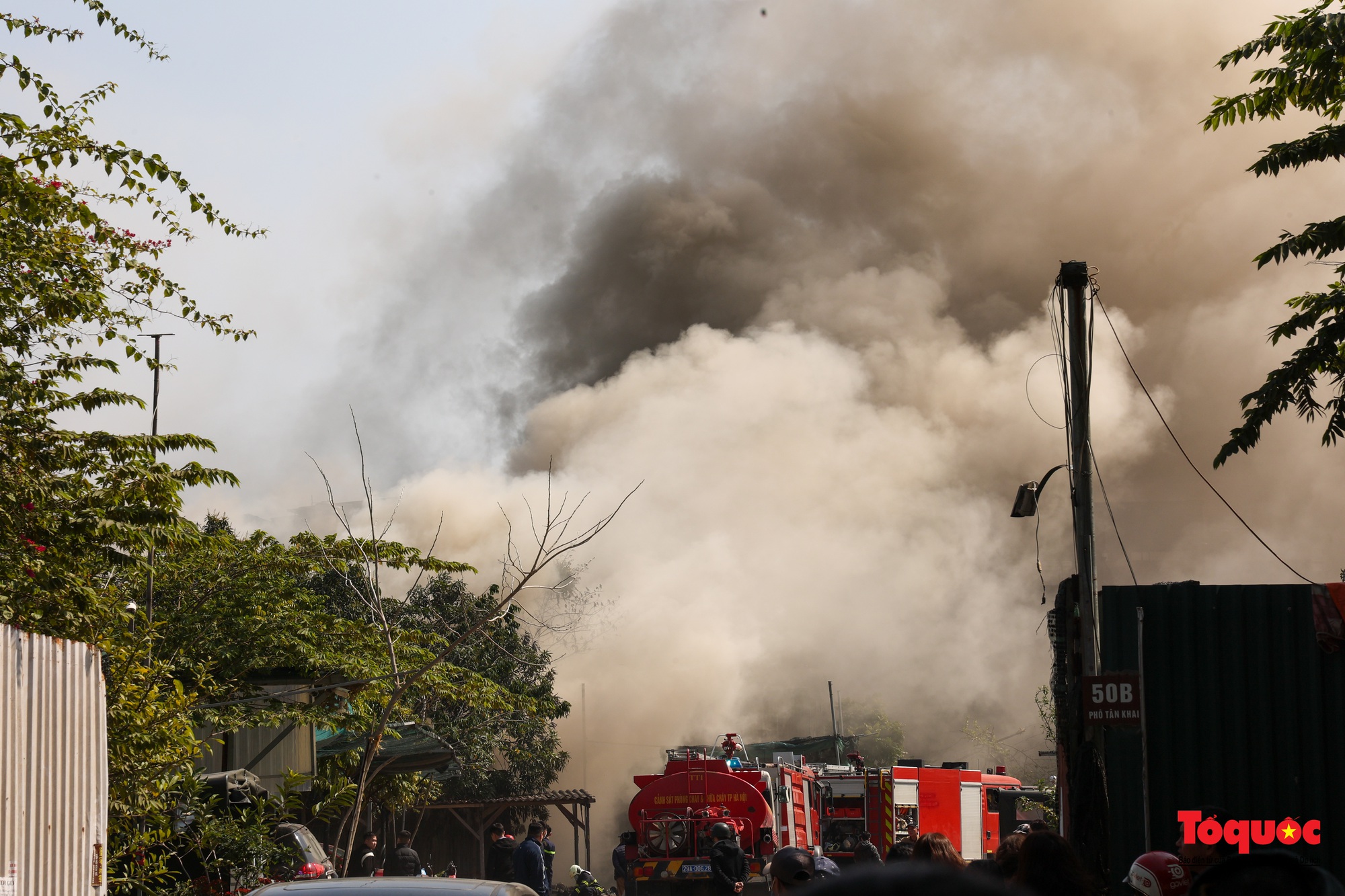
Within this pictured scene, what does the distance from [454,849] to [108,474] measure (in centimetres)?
2361

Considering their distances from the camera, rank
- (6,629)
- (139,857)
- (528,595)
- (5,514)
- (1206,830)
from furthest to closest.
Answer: (528,595)
(139,857)
(5,514)
(1206,830)
(6,629)

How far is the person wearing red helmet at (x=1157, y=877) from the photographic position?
16.7ft

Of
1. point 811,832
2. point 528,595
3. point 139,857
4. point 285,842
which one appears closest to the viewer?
point 139,857

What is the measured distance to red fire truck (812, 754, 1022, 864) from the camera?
59.2ft

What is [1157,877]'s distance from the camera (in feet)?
16.9

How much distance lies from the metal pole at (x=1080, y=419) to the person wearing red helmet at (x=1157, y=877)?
4.52 m

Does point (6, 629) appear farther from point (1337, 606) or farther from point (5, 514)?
point (1337, 606)

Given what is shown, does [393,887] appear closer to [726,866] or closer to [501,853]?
[726,866]

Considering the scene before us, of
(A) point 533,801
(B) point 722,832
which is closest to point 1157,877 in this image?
(B) point 722,832

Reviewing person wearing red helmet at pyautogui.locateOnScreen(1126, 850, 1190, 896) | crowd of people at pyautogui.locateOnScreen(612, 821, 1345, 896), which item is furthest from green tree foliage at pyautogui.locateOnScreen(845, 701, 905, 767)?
person wearing red helmet at pyautogui.locateOnScreen(1126, 850, 1190, 896)

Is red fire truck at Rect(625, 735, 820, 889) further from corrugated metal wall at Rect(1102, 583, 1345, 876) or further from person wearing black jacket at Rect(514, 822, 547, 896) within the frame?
corrugated metal wall at Rect(1102, 583, 1345, 876)

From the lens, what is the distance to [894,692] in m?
62.2

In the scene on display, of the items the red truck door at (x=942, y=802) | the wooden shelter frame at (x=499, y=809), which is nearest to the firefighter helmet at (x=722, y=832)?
the red truck door at (x=942, y=802)

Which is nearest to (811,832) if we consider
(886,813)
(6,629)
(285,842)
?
(886,813)
